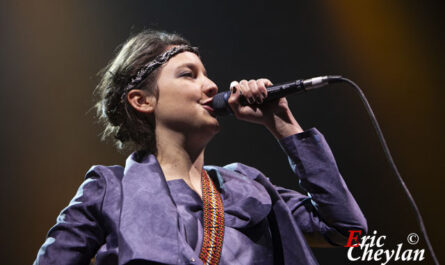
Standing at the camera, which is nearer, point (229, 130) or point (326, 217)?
point (326, 217)

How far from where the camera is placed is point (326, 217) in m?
1.18

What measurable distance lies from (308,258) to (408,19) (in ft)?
6.37

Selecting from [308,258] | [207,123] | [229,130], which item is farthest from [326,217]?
[229,130]

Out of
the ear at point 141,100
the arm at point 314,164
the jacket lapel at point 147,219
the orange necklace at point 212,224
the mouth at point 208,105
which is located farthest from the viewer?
the ear at point 141,100

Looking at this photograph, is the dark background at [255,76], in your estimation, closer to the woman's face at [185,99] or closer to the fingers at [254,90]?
the woman's face at [185,99]

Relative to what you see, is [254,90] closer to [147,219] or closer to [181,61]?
[181,61]

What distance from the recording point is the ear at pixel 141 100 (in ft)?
4.50

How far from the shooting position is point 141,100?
1398 millimetres

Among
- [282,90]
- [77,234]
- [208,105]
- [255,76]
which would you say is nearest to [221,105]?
[208,105]

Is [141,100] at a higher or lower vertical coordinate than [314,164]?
higher

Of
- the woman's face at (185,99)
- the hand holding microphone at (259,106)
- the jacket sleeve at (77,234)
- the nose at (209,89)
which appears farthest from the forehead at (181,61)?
the jacket sleeve at (77,234)

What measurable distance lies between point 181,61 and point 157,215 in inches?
22.5

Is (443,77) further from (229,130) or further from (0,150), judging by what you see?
(0,150)

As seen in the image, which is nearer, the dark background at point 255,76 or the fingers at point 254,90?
the fingers at point 254,90
